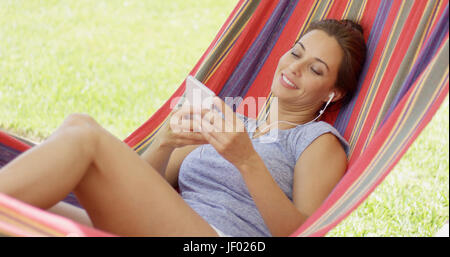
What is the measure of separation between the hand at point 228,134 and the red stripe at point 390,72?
51 centimetres

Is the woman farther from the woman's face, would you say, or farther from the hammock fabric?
the hammock fabric

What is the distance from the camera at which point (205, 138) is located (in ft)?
6.25

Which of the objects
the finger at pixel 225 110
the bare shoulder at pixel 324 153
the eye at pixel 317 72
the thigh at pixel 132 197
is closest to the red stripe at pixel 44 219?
the thigh at pixel 132 197

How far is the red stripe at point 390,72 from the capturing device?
2174mm

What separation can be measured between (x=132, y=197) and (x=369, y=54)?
1203mm

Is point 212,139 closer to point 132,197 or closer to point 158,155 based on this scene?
point 132,197

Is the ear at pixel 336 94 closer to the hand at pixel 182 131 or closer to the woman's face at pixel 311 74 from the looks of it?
the woman's face at pixel 311 74

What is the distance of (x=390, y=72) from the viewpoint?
221 centimetres

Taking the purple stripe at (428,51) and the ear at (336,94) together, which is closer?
the purple stripe at (428,51)

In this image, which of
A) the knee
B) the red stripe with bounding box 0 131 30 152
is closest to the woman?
the knee

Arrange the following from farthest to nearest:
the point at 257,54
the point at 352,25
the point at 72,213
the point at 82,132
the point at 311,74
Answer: the point at 257,54 → the point at 352,25 → the point at 311,74 → the point at 72,213 → the point at 82,132

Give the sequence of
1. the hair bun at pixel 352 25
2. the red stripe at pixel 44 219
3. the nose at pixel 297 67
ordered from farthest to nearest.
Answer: the hair bun at pixel 352 25, the nose at pixel 297 67, the red stripe at pixel 44 219

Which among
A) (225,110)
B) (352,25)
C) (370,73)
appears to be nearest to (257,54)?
(352,25)

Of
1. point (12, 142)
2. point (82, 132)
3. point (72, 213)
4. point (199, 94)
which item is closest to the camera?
point (82, 132)
